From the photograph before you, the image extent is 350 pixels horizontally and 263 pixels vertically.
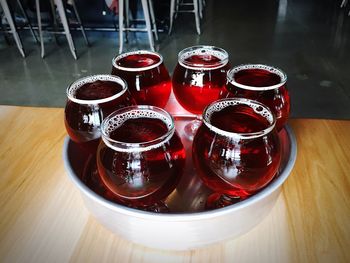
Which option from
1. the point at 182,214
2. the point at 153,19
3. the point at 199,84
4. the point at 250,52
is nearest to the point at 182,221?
the point at 182,214

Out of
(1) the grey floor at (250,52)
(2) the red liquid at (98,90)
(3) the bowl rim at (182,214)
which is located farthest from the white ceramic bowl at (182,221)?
(1) the grey floor at (250,52)

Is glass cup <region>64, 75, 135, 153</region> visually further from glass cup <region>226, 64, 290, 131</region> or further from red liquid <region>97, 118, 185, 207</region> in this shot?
glass cup <region>226, 64, 290, 131</region>

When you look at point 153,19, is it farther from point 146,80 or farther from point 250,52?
point 146,80

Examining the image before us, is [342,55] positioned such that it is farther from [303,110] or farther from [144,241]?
[144,241]

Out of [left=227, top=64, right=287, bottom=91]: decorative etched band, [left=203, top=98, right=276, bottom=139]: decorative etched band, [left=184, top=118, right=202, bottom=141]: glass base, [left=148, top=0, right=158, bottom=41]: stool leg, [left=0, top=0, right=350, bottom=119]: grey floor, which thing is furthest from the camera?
[left=148, top=0, right=158, bottom=41]: stool leg

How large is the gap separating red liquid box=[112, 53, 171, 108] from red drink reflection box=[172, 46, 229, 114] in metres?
0.02

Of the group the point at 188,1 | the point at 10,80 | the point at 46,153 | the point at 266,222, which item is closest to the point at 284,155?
the point at 266,222

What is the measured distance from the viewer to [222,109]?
1.53 feet

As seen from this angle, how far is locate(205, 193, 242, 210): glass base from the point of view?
1.54 feet

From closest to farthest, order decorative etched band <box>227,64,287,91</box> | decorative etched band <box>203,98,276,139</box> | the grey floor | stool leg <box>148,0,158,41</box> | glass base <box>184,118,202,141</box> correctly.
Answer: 1. decorative etched band <box>203,98,276,139</box>
2. decorative etched band <box>227,64,287,91</box>
3. glass base <box>184,118,202,141</box>
4. the grey floor
5. stool leg <box>148,0,158,41</box>

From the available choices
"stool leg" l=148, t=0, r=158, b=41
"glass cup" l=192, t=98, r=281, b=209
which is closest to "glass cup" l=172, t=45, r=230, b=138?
"glass cup" l=192, t=98, r=281, b=209

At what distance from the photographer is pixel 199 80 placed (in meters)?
0.59

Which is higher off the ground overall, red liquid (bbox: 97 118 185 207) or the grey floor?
red liquid (bbox: 97 118 185 207)

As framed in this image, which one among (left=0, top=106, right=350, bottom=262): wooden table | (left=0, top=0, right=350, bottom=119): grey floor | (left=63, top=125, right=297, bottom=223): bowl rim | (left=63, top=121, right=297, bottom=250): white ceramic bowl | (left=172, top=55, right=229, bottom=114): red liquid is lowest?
(left=0, top=0, right=350, bottom=119): grey floor
